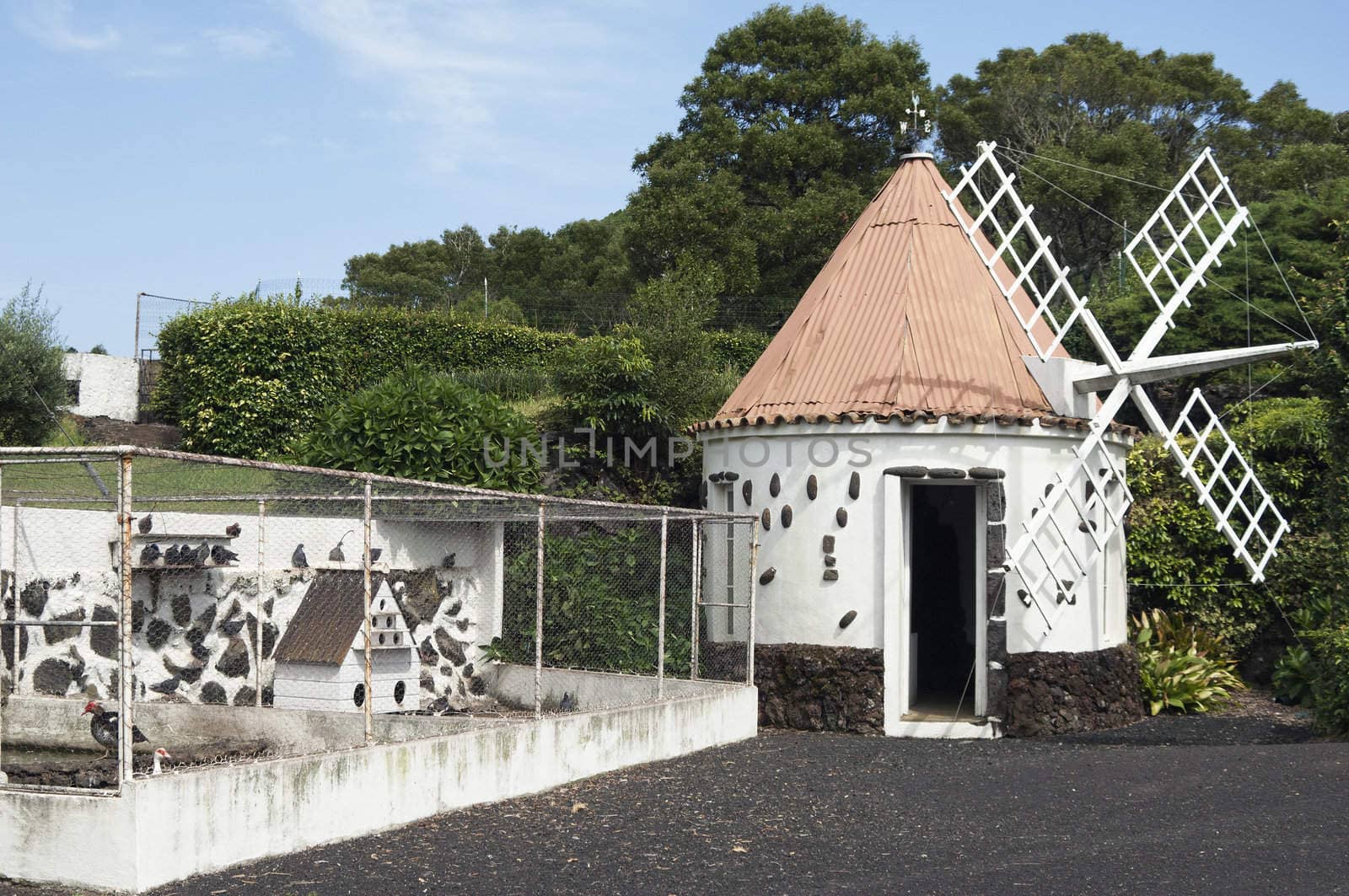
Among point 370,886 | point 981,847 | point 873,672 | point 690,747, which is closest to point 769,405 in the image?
point 873,672

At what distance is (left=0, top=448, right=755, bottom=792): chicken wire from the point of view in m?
10.5

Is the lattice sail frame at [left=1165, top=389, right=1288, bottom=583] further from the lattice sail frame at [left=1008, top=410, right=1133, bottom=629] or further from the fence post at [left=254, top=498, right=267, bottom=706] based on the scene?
the fence post at [left=254, top=498, right=267, bottom=706]

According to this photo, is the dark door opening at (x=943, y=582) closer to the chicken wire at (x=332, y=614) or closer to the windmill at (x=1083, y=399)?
the windmill at (x=1083, y=399)

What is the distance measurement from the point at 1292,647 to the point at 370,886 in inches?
474

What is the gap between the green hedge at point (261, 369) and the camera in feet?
58.8

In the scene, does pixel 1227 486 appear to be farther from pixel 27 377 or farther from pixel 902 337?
pixel 27 377

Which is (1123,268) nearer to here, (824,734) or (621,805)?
(824,734)

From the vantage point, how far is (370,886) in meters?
6.73

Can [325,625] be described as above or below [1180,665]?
above

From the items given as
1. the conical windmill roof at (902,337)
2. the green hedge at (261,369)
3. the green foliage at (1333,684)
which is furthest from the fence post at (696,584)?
the green hedge at (261,369)

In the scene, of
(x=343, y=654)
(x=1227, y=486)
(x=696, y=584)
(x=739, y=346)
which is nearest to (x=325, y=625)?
(x=343, y=654)

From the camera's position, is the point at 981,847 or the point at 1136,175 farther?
the point at 1136,175

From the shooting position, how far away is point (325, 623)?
1132 centimetres

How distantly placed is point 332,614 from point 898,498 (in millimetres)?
5414
